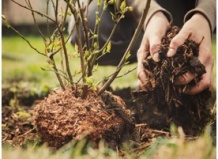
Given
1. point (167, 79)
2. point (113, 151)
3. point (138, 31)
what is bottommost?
point (113, 151)

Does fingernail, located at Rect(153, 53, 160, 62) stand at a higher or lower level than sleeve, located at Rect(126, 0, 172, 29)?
lower

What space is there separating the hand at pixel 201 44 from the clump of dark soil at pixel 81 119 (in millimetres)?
151

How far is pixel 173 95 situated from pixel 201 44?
123 millimetres

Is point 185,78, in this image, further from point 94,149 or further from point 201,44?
point 94,149

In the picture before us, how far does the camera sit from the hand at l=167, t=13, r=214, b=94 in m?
1.17

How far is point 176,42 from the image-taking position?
1171 mm

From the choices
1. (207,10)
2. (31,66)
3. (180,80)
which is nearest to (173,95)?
(180,80)

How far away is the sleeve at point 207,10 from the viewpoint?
48.5 inches

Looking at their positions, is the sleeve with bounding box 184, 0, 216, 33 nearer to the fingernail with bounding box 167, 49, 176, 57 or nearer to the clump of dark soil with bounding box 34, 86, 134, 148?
the fingernail with bounding box 167, 49, 176, 57

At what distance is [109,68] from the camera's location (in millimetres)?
1356

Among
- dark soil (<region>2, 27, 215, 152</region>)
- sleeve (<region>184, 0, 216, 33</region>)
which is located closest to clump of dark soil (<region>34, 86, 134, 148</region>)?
dark soil (<region>2, 27, 215, 152</region>)

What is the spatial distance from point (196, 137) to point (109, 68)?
0.28 metres

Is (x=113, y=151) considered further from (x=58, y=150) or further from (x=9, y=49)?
(x=9, y=49)

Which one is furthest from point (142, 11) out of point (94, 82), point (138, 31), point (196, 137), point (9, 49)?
point (9, 49)
